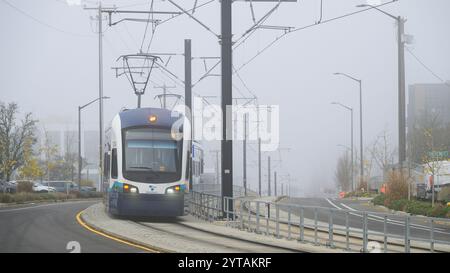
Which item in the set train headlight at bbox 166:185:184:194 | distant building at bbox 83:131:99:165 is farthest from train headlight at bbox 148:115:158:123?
distant building at bbox 83:131:99:165

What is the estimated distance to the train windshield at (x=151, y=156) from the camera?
24219 millimetres

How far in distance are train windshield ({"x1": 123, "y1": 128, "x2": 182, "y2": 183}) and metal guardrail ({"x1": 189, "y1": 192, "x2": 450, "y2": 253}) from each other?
7.66ft

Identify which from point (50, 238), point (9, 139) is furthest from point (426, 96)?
point (50, 238)

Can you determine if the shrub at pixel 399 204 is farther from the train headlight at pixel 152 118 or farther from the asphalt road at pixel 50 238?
the asphalt road at pixel 50 238

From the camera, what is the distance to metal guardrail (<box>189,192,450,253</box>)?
1617 cm

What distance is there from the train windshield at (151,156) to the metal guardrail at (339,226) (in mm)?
2334

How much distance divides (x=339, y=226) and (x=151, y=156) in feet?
25.8

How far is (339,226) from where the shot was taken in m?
19.1

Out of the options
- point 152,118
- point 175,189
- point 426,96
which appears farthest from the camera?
point 426,96

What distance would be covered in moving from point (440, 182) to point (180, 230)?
2417cm

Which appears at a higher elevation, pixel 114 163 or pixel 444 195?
pixel 114 163

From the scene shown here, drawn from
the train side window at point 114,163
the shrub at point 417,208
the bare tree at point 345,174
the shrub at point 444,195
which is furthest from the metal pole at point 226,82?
the bare tree at point 345,174

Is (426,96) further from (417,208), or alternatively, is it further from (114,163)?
(114,163)
